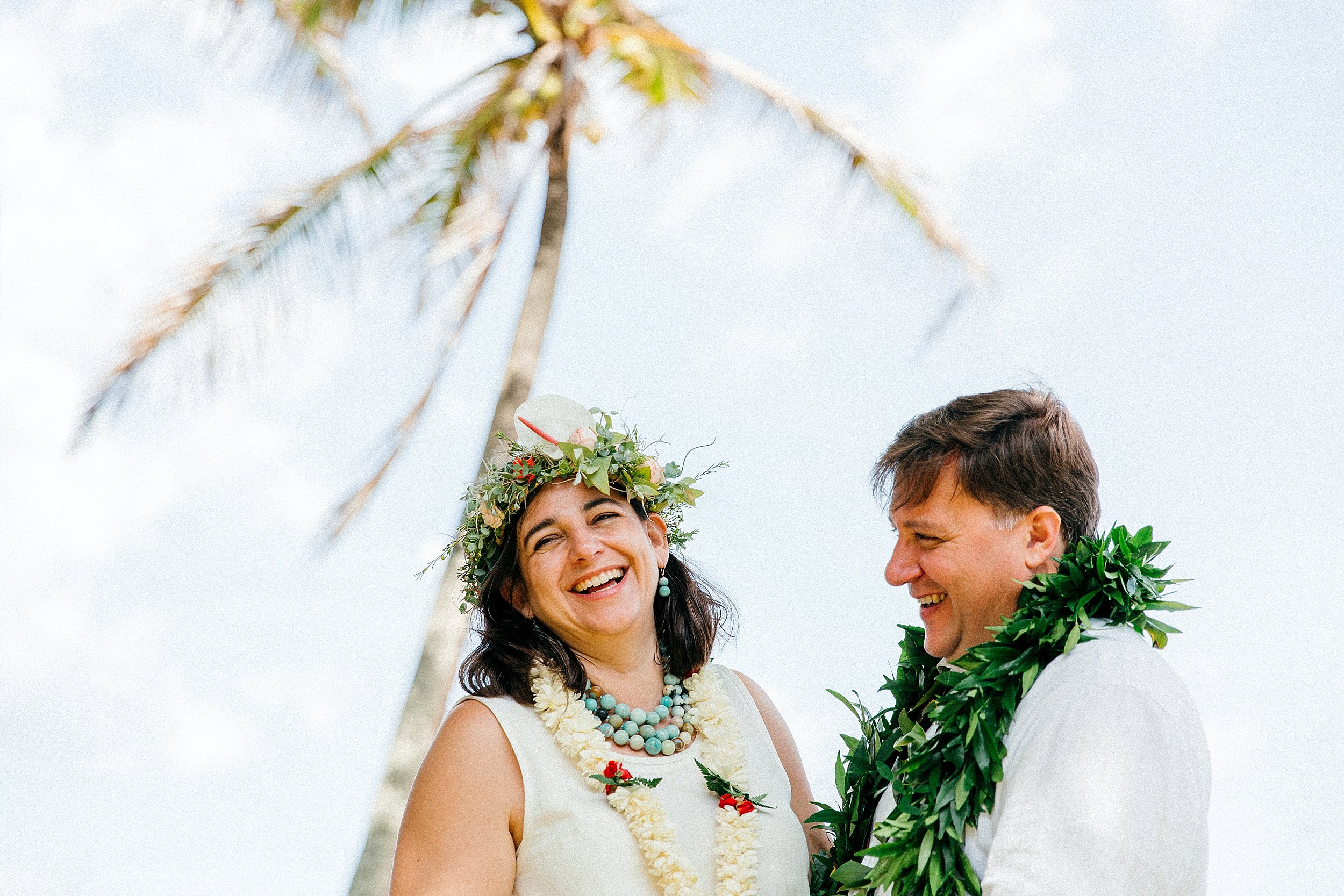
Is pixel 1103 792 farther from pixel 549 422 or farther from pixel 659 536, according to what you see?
pixel 549 422

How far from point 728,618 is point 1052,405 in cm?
118

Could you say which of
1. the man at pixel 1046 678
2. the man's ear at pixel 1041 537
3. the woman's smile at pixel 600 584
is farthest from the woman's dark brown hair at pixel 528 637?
the man's ear at pixel 1041 537

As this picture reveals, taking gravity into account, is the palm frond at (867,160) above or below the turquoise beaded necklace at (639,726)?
above

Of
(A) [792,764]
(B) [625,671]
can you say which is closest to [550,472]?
(B) [625,671]

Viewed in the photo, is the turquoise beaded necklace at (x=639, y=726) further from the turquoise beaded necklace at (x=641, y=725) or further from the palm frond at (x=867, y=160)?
the palm frond at (x=867, y=160)

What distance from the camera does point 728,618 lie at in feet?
12.0

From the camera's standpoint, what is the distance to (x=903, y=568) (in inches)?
116

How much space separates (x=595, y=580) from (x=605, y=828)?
589mm

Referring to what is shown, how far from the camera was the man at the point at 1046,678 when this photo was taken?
2.33 meters

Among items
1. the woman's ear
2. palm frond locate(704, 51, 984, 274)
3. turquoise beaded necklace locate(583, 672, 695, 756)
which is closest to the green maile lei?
turquoise beaded necklace locate(583, 672, 695, 756)

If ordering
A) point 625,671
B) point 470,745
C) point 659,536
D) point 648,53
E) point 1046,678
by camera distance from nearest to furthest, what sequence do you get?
point 1046,678, point 470,745, point 625,671, point 659,536, point 648,53

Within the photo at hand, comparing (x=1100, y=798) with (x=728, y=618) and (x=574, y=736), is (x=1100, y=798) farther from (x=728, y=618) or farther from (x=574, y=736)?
(x=728, y=618)

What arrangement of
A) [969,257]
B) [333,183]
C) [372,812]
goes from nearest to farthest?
1. [372,812]
2. [333,183]
3. [969,257]

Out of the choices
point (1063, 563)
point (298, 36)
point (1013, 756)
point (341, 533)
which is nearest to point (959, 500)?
point (1063, 563)
